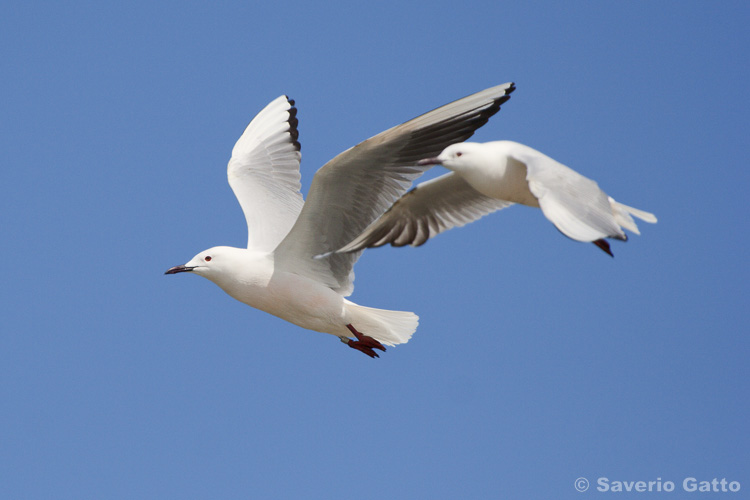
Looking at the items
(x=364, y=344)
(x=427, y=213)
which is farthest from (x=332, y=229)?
(x=364, y=344)

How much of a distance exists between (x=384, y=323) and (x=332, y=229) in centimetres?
78

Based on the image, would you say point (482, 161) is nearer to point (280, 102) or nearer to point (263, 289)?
point (263, 289)

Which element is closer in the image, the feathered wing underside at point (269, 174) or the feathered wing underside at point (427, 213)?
the feathered wing underside at point (427, 213)

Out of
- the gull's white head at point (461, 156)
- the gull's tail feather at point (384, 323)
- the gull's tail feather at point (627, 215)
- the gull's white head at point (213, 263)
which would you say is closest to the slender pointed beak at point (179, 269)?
the gull's white head at point (213, 263)

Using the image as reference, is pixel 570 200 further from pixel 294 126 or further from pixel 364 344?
pixel 294 126

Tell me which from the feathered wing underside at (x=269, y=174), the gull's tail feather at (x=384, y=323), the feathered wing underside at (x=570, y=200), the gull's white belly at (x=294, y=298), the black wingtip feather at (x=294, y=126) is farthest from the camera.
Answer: the black wingtip feather at (x=294, y=126)

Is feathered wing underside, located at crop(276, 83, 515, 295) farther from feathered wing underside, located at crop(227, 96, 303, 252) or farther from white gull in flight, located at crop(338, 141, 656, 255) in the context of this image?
feathered wing underside, located at crop(227, 96, 303, 252)

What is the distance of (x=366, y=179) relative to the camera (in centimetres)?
679

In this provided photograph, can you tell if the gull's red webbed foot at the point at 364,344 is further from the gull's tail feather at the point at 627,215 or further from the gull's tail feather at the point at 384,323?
the gull's tail feather at the point at 627,215

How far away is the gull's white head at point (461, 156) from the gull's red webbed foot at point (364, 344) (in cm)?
179

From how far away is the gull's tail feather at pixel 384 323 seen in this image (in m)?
7.37

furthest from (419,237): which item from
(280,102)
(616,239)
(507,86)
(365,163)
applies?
(280,102)

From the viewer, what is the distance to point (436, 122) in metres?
6.50

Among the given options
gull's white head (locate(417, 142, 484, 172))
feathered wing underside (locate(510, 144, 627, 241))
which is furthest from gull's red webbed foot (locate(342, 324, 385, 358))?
feathered wing underside (locate(510, 144, 627, 241))
